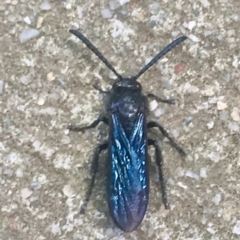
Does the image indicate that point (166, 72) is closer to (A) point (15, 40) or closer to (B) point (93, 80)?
(B) point (93, 80)

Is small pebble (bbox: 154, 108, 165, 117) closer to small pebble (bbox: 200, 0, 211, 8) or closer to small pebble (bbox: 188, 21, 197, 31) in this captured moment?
small pebble (bbox: 188, 21, 197, 31)

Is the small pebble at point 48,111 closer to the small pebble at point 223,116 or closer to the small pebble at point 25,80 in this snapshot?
the small pebble at point 25,80

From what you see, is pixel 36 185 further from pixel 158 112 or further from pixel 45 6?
pixel 45 6

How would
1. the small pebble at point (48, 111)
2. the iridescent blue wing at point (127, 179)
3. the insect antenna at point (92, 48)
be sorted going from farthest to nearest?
1. the small pebble at point (48, 111)
2. the insect antenna at point (92, 48)
3. the iridescent blue wing at point (127, 179)

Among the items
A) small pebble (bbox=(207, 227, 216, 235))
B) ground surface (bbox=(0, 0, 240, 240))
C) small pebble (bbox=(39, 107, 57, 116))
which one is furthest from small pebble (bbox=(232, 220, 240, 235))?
small pebble (bbox=(39, 107, 57, 116))

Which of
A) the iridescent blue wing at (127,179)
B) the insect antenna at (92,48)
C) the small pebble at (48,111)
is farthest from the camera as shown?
the small pebble at (48,111)

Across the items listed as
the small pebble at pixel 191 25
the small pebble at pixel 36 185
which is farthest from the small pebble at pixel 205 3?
the small pebble at pixel 36 185

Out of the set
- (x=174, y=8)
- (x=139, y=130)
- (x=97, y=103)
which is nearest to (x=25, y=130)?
(x=97, y=103)

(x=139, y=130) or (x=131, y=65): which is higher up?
(x=131, y=65)
